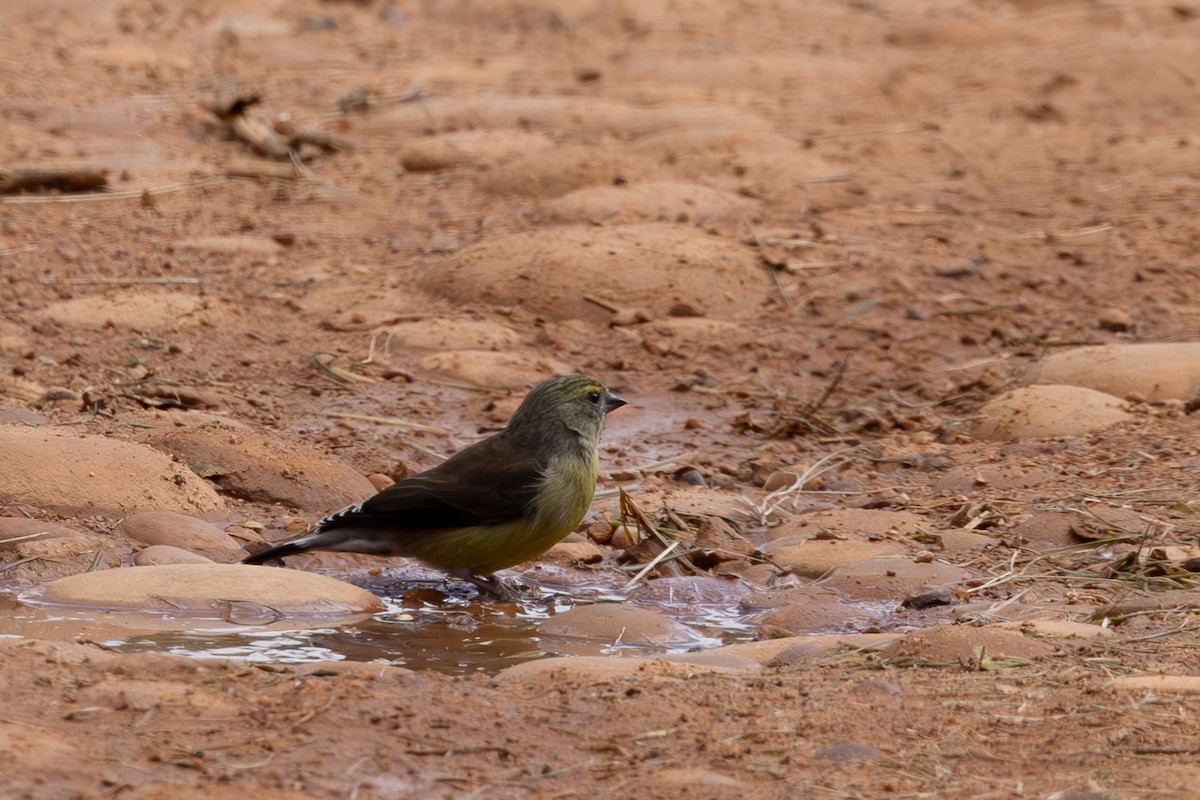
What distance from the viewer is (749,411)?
29.7 feet

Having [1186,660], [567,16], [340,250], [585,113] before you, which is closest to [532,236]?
[340,250]

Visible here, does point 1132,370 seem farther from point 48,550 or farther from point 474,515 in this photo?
point 48,550

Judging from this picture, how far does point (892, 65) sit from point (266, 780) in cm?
1358

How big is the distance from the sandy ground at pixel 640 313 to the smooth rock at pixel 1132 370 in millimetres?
186

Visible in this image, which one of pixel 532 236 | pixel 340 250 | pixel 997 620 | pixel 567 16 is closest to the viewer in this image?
pixel 997 620

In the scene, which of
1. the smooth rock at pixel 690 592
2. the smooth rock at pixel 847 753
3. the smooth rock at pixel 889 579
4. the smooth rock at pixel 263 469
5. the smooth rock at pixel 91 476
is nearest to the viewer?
the smooth rock at pixel 847 753

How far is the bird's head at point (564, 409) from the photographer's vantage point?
679cm

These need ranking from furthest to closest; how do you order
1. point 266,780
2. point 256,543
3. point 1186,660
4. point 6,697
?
1. point 256,543
2. point 1186,660
3. point 6,697
4. point 266,780

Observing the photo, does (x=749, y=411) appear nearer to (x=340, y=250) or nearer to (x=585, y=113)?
(x=340, y=250)

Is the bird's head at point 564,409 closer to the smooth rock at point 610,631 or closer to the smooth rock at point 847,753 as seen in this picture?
the smooth rock at point 610,631

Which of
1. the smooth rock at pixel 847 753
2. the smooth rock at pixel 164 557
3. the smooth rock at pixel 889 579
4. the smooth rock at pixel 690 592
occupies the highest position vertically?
the smooth rock at pixel 847 753

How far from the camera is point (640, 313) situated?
1005cm

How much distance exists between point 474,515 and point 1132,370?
13.8 ft

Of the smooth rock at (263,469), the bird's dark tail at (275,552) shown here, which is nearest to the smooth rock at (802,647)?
the bird's dark tail at (275,552)
